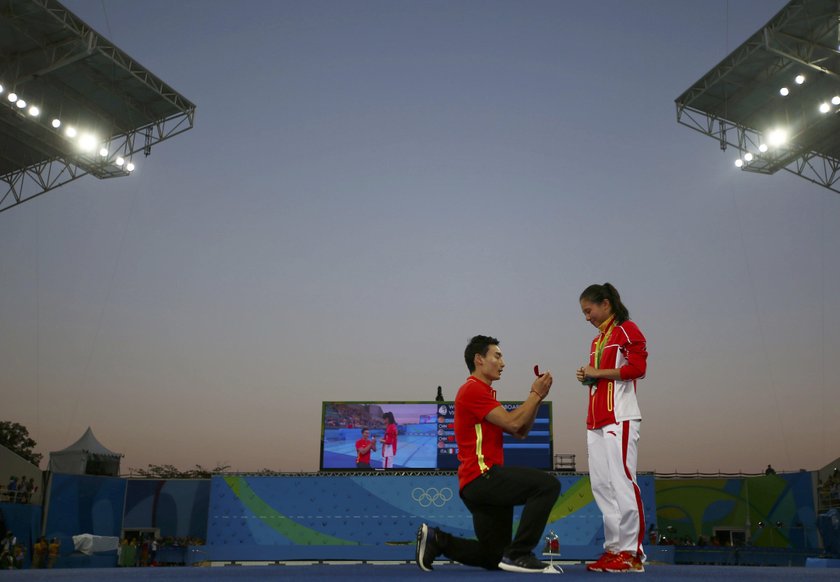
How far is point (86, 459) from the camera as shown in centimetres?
2402

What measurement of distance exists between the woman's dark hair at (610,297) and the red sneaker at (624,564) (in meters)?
1.41

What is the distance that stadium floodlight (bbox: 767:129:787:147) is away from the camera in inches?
741

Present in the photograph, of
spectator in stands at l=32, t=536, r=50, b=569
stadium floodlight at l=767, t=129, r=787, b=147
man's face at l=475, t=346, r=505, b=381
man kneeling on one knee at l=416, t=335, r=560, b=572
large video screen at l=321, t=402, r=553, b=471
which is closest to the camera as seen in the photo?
man kneeling on one knee at l=416, t=335, r=560, b=572

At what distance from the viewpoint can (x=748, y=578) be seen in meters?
3.23

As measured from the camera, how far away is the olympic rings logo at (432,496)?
20.5m

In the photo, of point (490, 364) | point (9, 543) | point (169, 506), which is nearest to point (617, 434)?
point (490, 364)

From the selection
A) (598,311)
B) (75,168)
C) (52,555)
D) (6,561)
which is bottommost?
(52,555)

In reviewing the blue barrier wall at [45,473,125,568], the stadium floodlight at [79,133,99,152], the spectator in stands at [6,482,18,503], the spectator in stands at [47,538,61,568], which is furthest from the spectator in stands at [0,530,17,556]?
the stadium floodlight at [79,133,99,152]

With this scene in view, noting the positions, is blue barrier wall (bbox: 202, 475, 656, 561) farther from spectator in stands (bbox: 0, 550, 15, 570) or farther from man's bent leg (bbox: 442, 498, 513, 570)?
man's bent leg (bbox: 442, 498, 513, 570)

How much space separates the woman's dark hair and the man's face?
2.33 ft

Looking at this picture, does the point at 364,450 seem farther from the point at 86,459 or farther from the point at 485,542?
the point at 485,542

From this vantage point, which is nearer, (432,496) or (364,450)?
(364,450)

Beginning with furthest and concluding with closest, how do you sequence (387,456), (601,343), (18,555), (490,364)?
(387,456) < (18,555) < (601,343) < (490,364)

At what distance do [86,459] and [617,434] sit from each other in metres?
24.1
